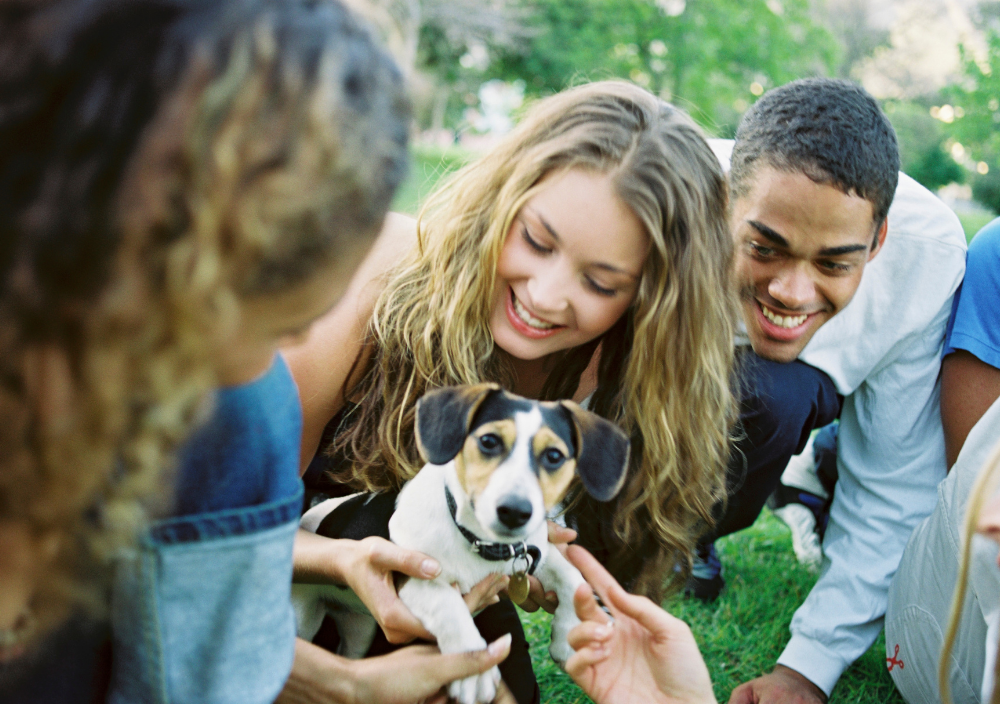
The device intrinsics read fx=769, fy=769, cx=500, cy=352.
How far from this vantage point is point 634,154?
82.5 inches

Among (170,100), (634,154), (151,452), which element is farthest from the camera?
(634,154)

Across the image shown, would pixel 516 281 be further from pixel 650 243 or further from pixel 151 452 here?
pixel 151 452

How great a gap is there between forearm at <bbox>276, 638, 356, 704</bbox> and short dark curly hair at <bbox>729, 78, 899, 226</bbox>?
1969 mm

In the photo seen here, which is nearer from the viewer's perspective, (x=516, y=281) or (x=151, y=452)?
(x=151, y=452)

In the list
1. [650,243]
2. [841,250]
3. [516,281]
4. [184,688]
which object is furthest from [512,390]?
[184,688]

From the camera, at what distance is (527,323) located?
2.18m

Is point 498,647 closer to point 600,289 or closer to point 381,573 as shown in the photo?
point 381,573

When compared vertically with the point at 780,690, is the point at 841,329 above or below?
above

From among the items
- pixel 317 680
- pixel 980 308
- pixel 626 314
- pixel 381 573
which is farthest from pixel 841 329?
pixel 317 680

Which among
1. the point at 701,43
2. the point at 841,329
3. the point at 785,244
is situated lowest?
the point at 841,329

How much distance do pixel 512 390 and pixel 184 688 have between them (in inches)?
53.2

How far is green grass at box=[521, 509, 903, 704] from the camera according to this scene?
2740 mm

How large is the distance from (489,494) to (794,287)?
1320mm

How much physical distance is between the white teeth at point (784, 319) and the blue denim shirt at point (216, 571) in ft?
5.96
